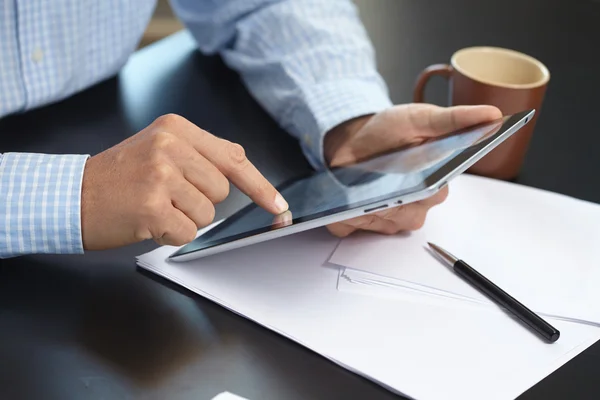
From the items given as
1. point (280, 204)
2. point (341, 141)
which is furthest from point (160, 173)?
point (341, 141)

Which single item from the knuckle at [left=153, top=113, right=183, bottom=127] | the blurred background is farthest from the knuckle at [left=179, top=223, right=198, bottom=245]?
the blurred background

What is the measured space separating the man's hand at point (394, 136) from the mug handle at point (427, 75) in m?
0.09

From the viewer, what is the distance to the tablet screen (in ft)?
2.17

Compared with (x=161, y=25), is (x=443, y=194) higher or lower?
higher

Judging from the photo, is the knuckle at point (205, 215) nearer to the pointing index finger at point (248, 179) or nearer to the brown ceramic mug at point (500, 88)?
the pointing index finger at point (248, 179)

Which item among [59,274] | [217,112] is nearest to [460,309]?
[59,274]

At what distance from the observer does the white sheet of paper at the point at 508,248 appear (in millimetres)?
701

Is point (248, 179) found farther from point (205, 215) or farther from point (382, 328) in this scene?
point (382, 328)

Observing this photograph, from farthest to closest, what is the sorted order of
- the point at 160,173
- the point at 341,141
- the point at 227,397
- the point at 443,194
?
the point at 341,141 → the point at 443,194 → the point at 160,173 → the point at 227,397

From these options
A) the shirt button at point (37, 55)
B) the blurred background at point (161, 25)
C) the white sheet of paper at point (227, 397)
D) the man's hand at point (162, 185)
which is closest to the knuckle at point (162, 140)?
the man's hand at point (162, 185)

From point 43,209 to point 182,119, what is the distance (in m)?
0.16

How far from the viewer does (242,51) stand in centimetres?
115

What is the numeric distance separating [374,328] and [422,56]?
2.29ft

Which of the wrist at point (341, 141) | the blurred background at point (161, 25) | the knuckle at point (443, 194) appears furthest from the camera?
the blurred background at point (161, 25)
